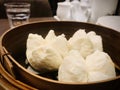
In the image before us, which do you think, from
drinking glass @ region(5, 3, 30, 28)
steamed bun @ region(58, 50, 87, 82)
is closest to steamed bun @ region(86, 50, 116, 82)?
steamed bun @ region(58, 50, 87, 82)

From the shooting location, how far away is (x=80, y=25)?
814mm

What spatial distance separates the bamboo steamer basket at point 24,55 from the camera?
46cm

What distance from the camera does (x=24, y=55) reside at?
2.44ft

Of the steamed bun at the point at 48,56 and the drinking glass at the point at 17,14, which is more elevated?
the steamed bun at the point at 48,56

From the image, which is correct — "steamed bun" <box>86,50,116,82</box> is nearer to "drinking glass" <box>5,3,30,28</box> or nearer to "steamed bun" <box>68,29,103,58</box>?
"steamed bun" <box>68,29,103,58</box>

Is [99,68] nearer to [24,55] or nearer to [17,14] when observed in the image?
[24,55]

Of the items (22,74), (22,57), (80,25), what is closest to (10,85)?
(22,74)

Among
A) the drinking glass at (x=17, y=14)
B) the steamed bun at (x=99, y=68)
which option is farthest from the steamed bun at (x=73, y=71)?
the drinking glass at (x=17, y=14)

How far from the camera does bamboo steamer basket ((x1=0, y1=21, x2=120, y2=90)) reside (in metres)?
0.46

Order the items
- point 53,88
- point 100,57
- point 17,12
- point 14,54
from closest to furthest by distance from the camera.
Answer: point 53,88
point 100,57
point 14,54
point 17,12

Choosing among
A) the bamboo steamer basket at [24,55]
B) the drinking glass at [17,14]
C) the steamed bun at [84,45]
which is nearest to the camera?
the bamboo steamer basket at [24,55]

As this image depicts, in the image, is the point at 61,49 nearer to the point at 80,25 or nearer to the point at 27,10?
the point at 80,25

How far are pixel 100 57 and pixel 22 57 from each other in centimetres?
29

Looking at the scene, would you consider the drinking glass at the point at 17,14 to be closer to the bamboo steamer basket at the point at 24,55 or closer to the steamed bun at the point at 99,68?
the bamboo steamer basket at the point at 24,55
